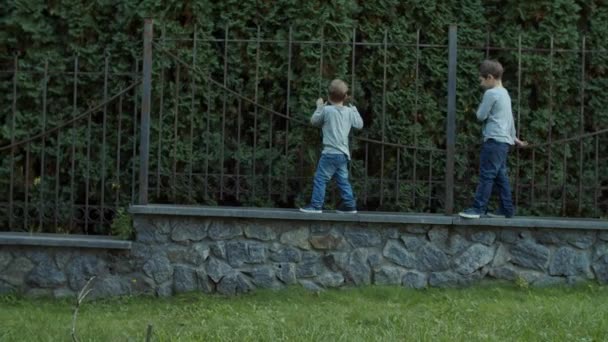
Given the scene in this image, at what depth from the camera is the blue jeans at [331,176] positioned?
6785mm

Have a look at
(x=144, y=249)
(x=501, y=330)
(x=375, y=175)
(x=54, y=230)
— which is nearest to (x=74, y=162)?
(x=54, y=230)

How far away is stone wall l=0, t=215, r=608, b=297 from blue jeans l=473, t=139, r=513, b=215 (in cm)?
22

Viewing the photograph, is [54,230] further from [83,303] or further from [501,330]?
[501,330]

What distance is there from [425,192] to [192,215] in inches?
78.1

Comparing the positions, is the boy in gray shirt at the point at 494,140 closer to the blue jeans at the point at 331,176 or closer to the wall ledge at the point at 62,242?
the blue jeans at the point at 331,176

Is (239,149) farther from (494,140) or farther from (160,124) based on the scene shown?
(494,140)

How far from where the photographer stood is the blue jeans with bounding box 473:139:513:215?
6.77 m

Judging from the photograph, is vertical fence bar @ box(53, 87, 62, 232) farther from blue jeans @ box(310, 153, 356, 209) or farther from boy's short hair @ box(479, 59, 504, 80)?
boy's short hair @ box(479, 59, 504, 80)

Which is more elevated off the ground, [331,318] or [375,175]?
[375,175]

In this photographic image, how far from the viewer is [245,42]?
735cm

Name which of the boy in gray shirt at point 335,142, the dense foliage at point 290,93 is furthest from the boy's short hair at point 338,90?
the dense foliage at point 290,93

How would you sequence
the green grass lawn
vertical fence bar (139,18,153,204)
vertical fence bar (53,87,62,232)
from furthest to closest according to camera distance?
1. vertical fence bar (53,87,62,232)
2. vertical fence bar (139,18,153,204)
3. the green grass lawn

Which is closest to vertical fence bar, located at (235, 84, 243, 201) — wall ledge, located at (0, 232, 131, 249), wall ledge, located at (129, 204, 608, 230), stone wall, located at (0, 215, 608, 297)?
wall ledge, located at (129, 204, 608, 230)

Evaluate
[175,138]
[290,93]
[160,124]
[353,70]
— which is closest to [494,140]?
[353,70]
